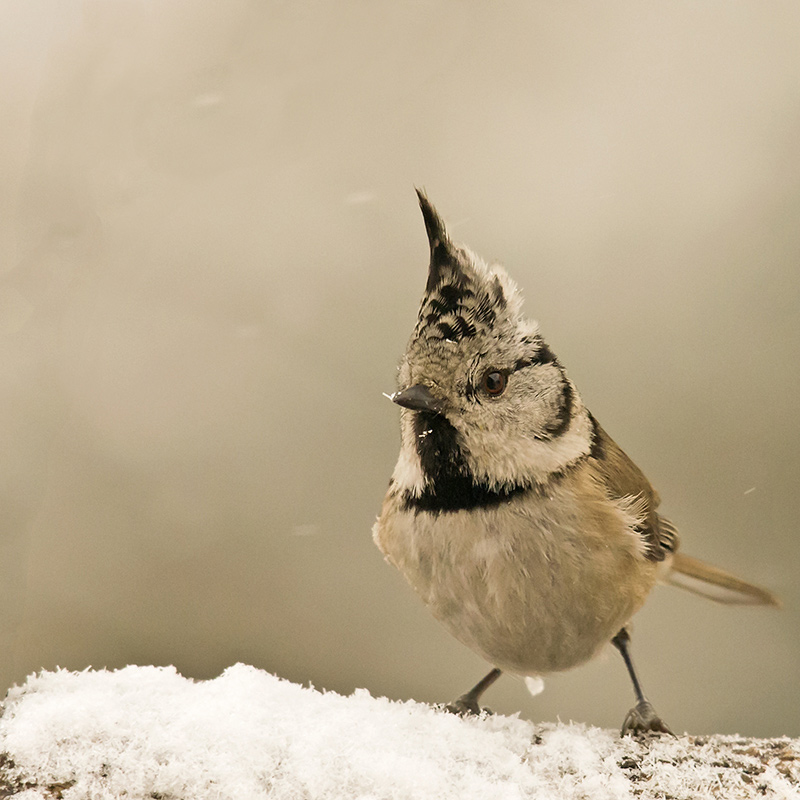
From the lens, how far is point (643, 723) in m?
1.66

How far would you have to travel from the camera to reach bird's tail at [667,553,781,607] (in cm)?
216

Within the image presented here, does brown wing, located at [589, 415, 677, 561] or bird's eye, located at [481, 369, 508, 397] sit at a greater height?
bird's eye, located at [481, 369, 508, 397]

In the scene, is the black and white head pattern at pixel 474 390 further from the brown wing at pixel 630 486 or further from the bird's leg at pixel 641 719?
the bird's leg at pixel 641 719

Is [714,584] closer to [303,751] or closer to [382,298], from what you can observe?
[382,298]

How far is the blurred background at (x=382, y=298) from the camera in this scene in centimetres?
235

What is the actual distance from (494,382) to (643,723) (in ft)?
2.70

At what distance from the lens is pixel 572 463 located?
1.64 metres

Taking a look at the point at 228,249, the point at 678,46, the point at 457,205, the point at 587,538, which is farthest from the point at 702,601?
the point at 228,249

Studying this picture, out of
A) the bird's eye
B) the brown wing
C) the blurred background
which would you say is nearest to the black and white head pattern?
the bird's eye

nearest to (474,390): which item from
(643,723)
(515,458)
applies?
(515,458)

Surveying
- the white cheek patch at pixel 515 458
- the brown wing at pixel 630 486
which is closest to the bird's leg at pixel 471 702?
the brown wing at pixel 630 486

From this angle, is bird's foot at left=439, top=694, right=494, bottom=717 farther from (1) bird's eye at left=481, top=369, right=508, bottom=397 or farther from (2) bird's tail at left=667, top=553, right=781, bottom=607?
(1) bird's eye at left=481, top=369, right=508, bottom=397

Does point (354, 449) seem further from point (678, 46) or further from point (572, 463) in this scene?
point (678, 46)

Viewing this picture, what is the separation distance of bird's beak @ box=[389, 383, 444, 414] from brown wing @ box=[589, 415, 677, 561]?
445 millimetres
